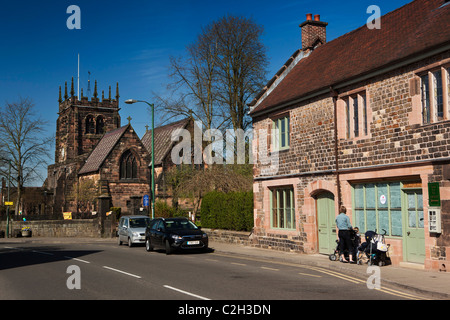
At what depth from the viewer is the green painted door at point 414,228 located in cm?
1469

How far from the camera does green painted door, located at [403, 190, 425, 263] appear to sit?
1469 cm

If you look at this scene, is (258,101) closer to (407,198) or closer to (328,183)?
(328,183)

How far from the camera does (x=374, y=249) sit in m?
15.0

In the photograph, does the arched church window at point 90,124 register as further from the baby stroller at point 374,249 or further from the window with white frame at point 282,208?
the baby stroller at point 374,249

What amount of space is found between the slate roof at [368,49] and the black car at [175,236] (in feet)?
19.9

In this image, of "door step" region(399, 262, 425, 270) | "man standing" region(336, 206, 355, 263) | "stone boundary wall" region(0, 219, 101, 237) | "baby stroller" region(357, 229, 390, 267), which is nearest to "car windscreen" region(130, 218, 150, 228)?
"stone boundary wall" region(0, 219, 101, 237)

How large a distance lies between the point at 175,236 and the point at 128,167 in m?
37.8

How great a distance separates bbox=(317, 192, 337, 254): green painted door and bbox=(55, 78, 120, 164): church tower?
61.0 meters

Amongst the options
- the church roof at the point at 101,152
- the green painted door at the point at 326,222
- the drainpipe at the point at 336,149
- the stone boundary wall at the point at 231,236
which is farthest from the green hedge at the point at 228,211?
the church roof at the point at 101,152

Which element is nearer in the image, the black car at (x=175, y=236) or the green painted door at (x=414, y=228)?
the green painted door at (x=414, y=228)

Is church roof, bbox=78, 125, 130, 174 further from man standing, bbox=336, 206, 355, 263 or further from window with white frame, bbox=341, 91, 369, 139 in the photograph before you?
man standing, bbox=336, 206, 355, 263

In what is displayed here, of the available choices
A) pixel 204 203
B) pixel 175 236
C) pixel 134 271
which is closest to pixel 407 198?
pixel 134 271

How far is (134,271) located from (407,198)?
8349 millimetres

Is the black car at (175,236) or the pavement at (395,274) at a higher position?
the black car at (175,236)
